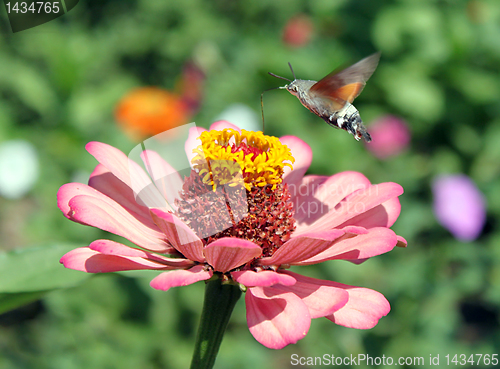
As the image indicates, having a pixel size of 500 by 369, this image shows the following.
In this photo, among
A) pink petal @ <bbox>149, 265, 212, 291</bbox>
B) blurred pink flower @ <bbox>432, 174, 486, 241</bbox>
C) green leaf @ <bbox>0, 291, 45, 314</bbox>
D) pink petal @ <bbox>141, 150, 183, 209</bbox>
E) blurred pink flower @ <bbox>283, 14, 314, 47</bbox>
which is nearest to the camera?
pink petal @ <bbox>149, 265, 212, 291</bbox>

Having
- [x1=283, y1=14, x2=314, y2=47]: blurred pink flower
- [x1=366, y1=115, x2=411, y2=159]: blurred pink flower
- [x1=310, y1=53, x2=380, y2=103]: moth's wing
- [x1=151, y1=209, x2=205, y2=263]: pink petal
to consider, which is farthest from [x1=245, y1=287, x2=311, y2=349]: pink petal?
[x1=283, y1=14, x2=314, y2=47]: blurred pink flower

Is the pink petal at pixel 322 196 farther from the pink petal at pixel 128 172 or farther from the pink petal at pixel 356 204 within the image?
the pink petal at pixel 128 172

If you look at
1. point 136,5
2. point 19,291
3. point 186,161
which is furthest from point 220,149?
point 136,5

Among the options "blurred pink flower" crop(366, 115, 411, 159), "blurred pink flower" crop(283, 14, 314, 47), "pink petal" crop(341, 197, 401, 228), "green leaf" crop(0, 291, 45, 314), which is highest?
"green leaf" crop(0, 291, 45, 314)

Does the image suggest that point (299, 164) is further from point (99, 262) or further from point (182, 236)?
point (99, 262)

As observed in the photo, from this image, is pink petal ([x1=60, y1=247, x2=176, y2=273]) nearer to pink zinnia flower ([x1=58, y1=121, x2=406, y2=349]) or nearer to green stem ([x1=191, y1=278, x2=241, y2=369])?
pink zinnia flower ([x1=58, y1=121, x2=406, y2=349])

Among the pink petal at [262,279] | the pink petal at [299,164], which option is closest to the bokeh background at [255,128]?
the pink petal at [262,279]

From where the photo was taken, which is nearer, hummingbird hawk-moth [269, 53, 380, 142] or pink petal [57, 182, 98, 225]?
pink petal [57, 182, 98, 225]

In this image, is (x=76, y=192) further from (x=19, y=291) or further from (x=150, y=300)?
(x=150, y=300)

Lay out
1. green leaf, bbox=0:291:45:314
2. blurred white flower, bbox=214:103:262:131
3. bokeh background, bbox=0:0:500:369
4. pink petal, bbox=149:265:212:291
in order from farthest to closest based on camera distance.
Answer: blurred white flower, bbox=214:103:262:131 → bokeh background, bbox=0:0:500:369 → green leaf, bbox=0:291:45:314 → pink petal, bbox=149:265:212:291
